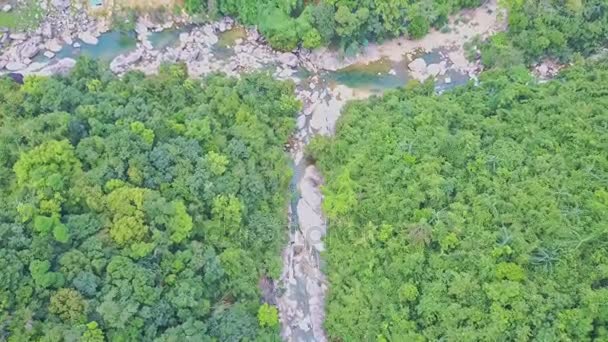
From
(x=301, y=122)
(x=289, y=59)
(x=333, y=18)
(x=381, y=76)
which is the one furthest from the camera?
(x=381, y=76)

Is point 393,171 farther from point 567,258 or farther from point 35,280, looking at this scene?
point 35,280

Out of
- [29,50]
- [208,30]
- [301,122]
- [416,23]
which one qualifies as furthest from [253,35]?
[29,50]

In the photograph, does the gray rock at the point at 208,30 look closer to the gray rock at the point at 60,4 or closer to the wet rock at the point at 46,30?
the gray rock at the point at 60,4

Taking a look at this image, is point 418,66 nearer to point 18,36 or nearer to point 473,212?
point 473,212

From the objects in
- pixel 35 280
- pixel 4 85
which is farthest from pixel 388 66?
pixel 35 280

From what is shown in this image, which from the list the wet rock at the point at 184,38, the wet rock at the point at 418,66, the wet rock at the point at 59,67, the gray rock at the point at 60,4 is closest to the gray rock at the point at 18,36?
the wet rock at the point at 59,67

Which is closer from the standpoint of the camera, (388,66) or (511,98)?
(511,98)

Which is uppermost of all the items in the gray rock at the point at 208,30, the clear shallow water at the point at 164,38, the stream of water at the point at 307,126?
the gray rock at the point at 208,30
